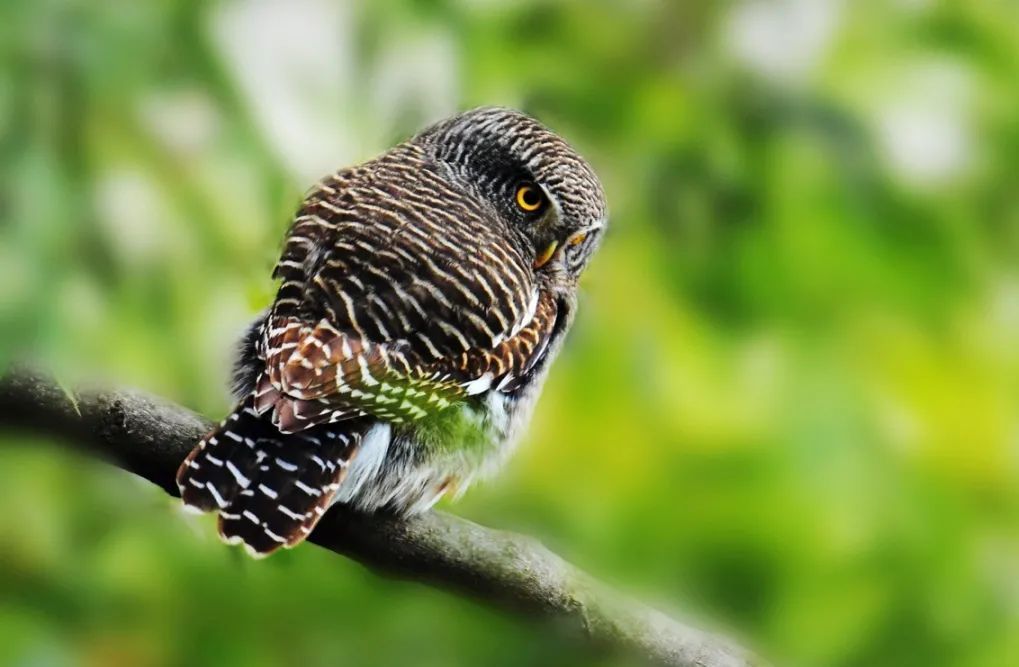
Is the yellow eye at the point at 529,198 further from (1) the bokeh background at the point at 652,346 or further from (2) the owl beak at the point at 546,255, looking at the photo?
(1) the bokeh background at the point at 652,346

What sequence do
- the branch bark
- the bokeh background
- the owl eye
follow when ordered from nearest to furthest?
1. the bokeh background
2. the branch bark
3. the owl eye

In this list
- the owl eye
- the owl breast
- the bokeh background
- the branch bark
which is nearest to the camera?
the bokeh background

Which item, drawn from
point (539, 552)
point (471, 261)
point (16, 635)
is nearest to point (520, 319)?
point (471, 261)

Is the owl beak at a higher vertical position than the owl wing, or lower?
higher

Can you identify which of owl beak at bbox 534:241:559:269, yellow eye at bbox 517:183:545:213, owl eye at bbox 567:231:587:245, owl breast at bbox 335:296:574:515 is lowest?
owl breast at bbox 335:296:574:515

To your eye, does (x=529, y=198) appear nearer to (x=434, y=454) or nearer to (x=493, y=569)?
(x=434, y=454)

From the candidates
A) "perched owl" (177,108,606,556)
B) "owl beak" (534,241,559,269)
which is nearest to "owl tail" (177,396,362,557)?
"perched owl" (177,108,606,556)

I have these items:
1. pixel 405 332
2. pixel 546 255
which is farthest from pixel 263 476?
pixel 546 255

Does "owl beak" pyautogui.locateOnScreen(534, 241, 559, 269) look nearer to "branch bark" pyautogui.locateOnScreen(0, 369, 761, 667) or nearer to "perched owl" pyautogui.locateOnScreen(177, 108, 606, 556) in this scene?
"perched owl" pyautogui.locateOnScreen(177, 108, 606, 556)
